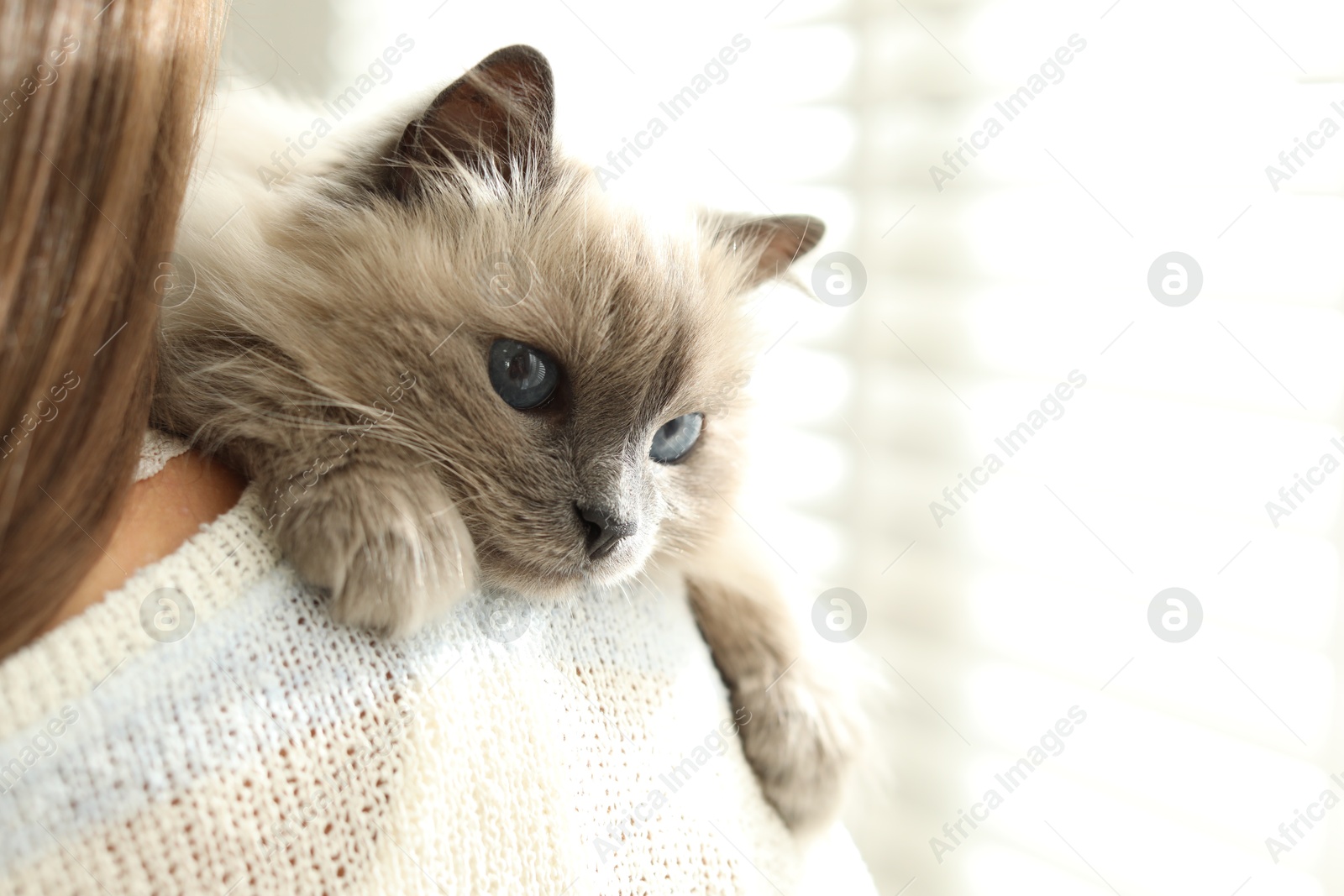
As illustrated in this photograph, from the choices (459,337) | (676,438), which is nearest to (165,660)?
(459,337)

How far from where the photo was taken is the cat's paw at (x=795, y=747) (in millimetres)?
1005

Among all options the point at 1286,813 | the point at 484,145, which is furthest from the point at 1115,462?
the point at 484,145

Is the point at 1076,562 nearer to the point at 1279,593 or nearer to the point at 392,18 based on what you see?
the point at 1279,593

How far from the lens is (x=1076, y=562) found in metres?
1.58

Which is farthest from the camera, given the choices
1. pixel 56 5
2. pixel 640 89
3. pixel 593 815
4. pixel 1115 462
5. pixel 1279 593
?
pixel 640 89

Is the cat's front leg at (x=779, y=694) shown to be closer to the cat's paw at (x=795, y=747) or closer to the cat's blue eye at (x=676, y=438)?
the cat's paw at (x=795, y=747)

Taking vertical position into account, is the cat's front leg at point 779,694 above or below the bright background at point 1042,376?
below

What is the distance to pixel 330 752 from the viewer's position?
626 millimetres

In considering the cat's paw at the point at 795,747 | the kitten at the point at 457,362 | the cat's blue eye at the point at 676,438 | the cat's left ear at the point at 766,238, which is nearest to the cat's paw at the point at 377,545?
the kitten at the point at 457,362

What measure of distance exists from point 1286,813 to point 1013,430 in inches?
27.1

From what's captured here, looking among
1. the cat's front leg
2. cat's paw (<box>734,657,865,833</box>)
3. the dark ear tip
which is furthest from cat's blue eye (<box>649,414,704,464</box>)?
the dark ear tip

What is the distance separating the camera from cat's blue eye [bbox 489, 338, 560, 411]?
2.78ft

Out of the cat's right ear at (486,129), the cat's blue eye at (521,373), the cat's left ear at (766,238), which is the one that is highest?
the cat's left ear at (766,238)

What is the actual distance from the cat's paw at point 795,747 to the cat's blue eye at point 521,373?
0.42 m
